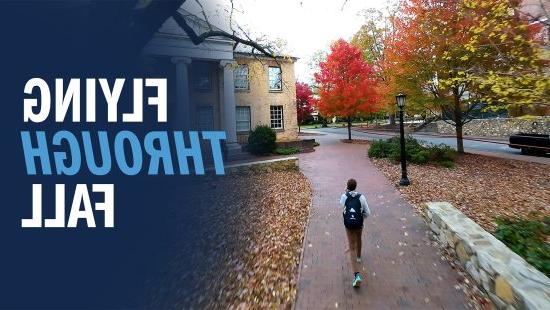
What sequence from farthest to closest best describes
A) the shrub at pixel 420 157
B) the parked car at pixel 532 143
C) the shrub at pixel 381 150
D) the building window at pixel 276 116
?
the building window at pixel 276 116 → the parked car at pixel 532 143 → the shrub at pixel 381 150 → the shrub at pixel 420 157

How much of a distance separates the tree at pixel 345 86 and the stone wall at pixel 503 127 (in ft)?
35.7

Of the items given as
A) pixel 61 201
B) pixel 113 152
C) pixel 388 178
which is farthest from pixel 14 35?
pixel 388 178

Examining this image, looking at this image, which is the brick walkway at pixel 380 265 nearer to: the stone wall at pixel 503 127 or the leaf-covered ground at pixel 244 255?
the leaf-covered ground at pixel 244 255

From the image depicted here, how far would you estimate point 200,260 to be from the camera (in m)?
6.67

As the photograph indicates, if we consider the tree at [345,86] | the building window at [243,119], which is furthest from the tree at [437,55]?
the building window at [243,119]

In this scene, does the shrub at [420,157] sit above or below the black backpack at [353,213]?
above

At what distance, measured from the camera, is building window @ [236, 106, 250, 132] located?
25.1 metres

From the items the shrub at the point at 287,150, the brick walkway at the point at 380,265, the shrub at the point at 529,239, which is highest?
the shrub at the point at 287,150

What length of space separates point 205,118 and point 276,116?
602 cm

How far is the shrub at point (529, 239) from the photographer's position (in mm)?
5402

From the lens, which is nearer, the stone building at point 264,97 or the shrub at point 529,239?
the shrub at point 529,239

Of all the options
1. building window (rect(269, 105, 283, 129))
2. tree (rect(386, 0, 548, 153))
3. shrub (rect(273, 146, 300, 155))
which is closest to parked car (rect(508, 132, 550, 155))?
tree (rect(386, 0, 548, 153))
